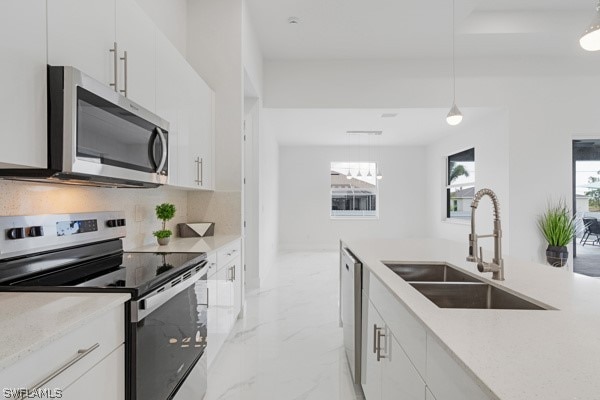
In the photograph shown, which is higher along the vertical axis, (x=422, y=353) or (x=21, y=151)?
(x=21, y=151)

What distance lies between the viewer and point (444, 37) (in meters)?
4.35

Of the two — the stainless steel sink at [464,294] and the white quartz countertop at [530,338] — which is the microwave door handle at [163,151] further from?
the stainless steel sink at [464,294]

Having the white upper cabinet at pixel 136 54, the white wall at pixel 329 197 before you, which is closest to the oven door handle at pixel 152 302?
the white upper cabinet at pixel 136 54

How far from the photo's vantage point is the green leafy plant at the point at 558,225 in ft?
15.7

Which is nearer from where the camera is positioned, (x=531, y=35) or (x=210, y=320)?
(x=210, y=320)

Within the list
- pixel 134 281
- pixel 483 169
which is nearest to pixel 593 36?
pixel 134 281

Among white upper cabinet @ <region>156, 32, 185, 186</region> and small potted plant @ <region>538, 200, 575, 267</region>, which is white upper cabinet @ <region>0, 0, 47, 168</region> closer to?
white upper cabinet @ <region>156, 32, 185, 186</region>

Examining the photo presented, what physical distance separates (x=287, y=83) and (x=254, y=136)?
103 centimetres

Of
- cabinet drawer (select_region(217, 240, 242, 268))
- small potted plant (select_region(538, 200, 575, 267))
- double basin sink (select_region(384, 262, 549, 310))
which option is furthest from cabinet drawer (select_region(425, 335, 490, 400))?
small potted plant (select_region(538, 200, 575, 267))

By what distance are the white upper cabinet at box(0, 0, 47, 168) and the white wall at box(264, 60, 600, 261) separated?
13.1 feet

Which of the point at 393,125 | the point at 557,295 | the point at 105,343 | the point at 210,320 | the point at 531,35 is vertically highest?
the point at 531,35

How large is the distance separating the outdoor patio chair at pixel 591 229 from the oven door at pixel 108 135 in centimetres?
581

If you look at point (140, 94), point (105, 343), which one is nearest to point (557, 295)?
point (105, 343)

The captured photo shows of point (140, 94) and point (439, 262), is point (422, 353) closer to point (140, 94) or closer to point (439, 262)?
point (439, 262)
